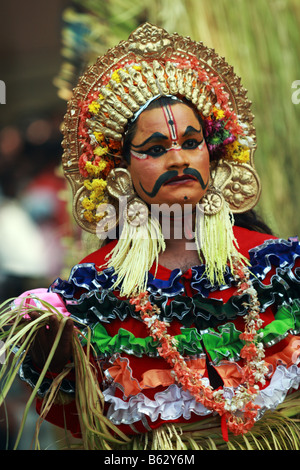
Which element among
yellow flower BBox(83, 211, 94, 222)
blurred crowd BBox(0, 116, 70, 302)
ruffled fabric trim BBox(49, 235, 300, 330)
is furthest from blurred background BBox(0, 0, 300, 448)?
ruffled fabric trim BBox(49, 235, 300, 330)

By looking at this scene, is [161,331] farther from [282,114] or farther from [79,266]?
[282,114]

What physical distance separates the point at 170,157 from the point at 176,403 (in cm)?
75

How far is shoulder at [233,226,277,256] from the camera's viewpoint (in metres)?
2.19

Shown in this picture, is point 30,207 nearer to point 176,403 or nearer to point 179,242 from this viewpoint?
point 179,242

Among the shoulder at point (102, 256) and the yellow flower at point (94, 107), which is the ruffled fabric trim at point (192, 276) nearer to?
the shoulder at point (102, 256)

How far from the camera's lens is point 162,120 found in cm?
212

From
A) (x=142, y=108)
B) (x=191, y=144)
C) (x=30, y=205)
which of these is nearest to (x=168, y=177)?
(x=191, y=144)

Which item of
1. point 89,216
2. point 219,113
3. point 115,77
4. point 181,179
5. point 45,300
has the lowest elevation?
point 45,300

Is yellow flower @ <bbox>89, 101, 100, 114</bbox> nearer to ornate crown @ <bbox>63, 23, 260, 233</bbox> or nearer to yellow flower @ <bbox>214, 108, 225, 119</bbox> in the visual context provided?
ornate crown @ <bbox>63, 23, 260, 233</bbox>

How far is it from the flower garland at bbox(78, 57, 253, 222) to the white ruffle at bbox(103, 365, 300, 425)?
0.66 metres

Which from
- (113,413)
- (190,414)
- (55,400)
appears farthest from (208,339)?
(55,400)

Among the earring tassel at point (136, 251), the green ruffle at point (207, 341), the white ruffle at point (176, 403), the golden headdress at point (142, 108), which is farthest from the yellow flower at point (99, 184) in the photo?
the white ruffle at point (176, 403)

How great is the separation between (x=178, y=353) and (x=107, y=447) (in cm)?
34

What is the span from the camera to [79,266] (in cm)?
215
